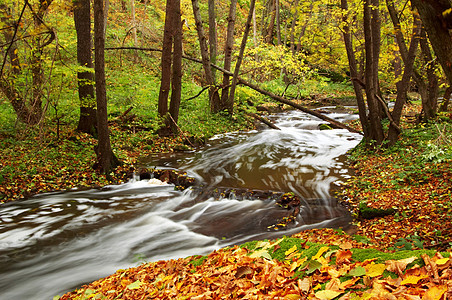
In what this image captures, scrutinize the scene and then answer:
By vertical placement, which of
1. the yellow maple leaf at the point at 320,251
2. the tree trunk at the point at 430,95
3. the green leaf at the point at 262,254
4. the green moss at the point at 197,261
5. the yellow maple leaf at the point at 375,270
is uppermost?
the tree trunk at the point at 430,95

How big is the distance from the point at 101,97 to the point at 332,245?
23.6ft

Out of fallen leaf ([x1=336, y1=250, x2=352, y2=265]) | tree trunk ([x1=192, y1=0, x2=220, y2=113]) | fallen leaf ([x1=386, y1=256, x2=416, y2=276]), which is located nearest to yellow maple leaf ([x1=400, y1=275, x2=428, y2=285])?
fallen leaf ([x1=386, y1=256, x2=416, y2=276])

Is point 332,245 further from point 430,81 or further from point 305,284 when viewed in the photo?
point 430,81

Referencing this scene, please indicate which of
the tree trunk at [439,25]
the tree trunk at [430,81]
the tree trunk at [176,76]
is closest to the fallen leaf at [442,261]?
the tree trunk at [439,25]

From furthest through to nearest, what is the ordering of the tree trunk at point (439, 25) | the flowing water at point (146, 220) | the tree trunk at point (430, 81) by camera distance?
1. the tree trunk at point (430, 81)
2. the flowing water at point (146, 220)
3. the tree trunk at point (439, 25)

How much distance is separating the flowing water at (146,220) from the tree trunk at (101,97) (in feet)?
2.91

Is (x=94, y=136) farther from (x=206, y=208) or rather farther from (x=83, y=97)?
(x=206, y=208)

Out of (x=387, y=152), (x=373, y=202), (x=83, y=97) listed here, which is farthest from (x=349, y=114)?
(x=83, y=97)

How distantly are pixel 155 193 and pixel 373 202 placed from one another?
5263 mm

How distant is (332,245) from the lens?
9.55ft

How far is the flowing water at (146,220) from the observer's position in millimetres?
5203

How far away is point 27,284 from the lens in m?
4.76

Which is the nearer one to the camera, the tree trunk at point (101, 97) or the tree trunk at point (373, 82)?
the tree trunk at point (101, 97)

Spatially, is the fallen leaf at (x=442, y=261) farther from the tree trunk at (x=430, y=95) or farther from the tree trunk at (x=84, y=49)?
the tree trunk at (x=430, y=95)
